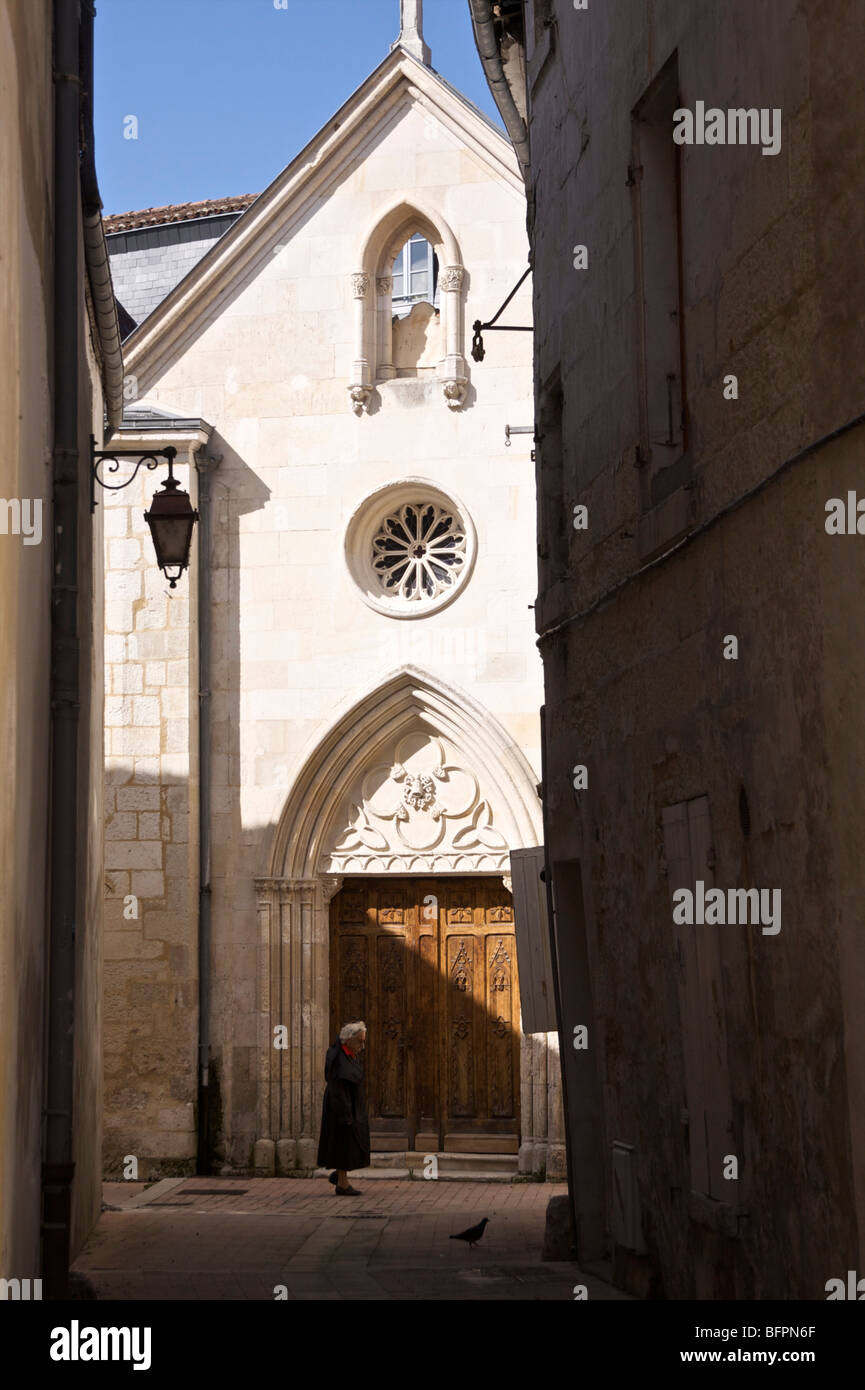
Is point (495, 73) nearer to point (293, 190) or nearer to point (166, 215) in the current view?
point (293, 190)

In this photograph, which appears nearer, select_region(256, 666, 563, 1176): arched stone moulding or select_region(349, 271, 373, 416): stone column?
select_region(256, 666, 563, 1176): arched stone moulding

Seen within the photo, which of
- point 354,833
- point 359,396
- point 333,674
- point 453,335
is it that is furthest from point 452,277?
point 354,833

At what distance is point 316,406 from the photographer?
1684 cm

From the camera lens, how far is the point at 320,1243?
1070 centimetres

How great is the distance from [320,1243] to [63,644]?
4611 mm

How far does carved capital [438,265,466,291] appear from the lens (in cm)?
1666

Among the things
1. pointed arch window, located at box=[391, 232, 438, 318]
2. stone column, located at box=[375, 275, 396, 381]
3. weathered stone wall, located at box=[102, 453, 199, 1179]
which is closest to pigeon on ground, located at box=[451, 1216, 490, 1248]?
weathered stone wall, located at box=[102, 453, 199, 1179]

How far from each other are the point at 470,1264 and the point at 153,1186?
645 cm

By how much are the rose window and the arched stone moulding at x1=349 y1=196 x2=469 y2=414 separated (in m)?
1.05

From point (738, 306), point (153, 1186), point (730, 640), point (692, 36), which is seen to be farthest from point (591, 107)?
point (153, 1186)

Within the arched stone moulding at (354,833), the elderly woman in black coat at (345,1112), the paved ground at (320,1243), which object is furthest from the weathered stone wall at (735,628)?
the arched stone moulding at (354,833)

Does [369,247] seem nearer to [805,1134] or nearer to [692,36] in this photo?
[692,36]

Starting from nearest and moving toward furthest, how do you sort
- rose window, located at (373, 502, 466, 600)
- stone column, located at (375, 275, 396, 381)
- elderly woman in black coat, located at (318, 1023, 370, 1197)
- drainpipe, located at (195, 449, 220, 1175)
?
elderly woman in black coat, located at (318, 1023, 370, 1197)
drainpipe, located at (195, 449, 220, 1175)
rose window, located at (373, 502, 466, 600)
stone column, located at (375, 275, 396, 381)

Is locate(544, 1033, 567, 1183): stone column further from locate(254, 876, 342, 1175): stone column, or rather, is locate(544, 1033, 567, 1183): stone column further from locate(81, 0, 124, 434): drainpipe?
locate(81, 0, 124, 434): drainpipe
